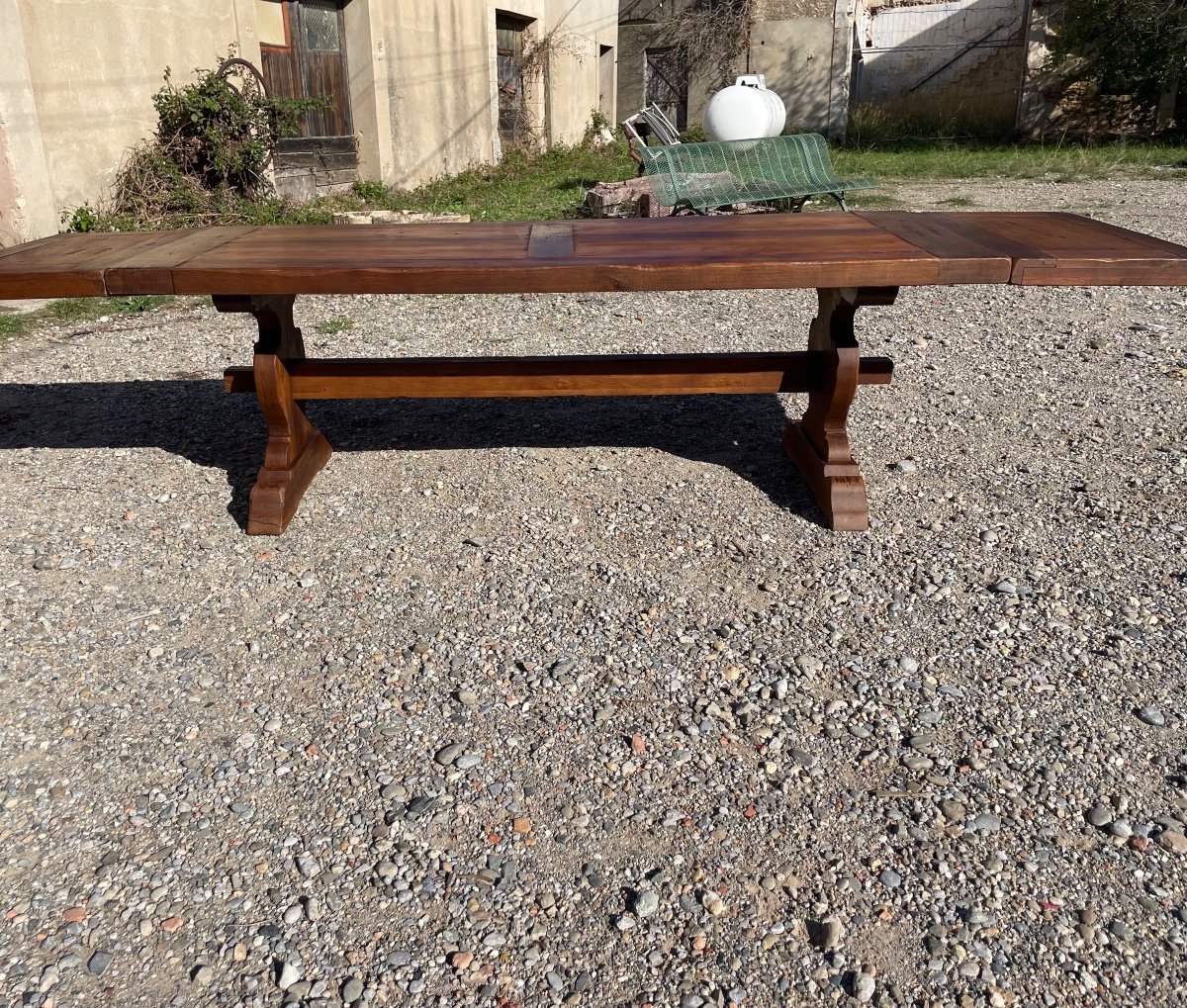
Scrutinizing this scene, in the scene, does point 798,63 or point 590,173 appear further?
point 798,63

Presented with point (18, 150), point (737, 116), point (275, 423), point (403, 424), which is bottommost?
point (403, 424)

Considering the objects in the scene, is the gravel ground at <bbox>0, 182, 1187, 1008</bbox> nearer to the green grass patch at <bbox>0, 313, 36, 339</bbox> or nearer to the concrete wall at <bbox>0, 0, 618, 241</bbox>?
the green grass patch at <bbox>0, 313, 36, 339</bbox>

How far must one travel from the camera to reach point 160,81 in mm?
7219

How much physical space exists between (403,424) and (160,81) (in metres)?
4.96

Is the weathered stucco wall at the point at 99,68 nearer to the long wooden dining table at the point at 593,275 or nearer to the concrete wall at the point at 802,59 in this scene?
the long wooden dining table at the point at 593,275

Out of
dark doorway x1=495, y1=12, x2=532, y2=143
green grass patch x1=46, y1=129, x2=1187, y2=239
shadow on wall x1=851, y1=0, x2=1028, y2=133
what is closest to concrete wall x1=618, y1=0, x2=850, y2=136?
green grass patch x1=46, y1=129, x2=1187, y2=239

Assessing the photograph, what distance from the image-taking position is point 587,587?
2.69 m

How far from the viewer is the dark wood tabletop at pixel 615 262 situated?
8.16 ft

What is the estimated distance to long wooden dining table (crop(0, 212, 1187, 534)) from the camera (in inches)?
98.4

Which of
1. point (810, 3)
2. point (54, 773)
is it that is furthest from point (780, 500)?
point (810, 3)

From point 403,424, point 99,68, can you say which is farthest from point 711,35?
point 403,424

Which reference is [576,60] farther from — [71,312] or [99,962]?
[99,962]

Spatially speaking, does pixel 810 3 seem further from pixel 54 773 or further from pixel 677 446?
pixel 54 773

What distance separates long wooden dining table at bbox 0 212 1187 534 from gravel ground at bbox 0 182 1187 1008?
0.90ft
